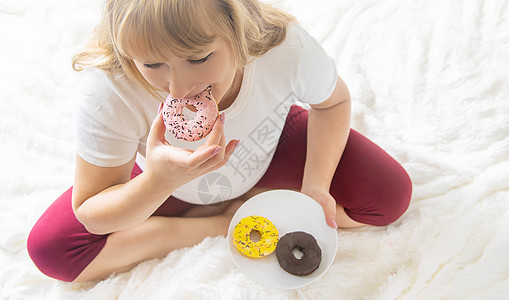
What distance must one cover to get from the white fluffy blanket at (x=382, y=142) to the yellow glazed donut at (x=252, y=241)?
8 centimetres

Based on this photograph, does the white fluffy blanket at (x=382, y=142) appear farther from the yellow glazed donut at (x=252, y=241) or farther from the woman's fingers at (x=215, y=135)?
the woman's fingers at (x=215, y=135)

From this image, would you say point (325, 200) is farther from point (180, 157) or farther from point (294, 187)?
point (180, 157)

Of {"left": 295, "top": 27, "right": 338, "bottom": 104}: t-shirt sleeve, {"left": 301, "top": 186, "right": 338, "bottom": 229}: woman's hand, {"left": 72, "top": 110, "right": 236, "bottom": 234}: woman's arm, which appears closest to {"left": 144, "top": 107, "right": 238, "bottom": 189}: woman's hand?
{"left": 72, "top": 110, "right": 236, "bottom": 234}: woman's arm

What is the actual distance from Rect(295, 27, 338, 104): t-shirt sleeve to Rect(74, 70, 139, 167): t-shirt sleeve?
34 centimetres

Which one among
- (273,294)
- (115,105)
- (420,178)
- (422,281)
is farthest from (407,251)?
(115,105)

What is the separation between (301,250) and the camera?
89cm

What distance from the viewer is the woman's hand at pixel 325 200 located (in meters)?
0.93

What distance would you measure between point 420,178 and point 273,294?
48cm

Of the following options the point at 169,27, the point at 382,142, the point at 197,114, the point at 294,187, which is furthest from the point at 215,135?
the point at 382,142

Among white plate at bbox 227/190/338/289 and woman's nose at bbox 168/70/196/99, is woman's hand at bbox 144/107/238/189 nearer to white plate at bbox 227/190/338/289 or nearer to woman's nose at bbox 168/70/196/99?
woman's nose at bbox 168/70/196/99

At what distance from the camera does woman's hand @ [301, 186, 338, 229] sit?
3.05 ft

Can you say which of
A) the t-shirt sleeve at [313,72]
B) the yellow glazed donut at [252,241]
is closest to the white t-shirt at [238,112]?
the t-shirt sleeve at [313,72]

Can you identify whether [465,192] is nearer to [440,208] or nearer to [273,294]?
[440,208]

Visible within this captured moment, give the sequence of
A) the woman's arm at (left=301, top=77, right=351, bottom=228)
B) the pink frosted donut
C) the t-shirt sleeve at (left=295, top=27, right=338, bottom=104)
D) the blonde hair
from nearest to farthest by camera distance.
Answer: the blonde hair < the pink frosted donut < the t-shirt sleeve at (left=295, top=27, right=338, bottom=104) < the woman's arm at (left=301, top=77, right=351, bottom=228)
